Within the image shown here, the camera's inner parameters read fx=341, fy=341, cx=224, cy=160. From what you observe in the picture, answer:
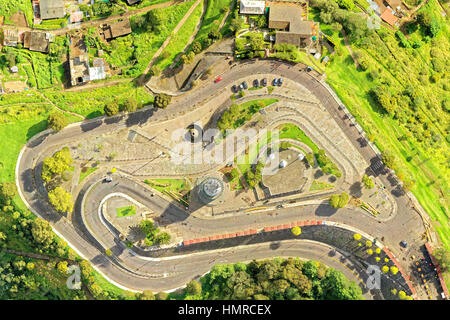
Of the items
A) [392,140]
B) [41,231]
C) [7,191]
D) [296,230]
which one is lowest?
[296,230]

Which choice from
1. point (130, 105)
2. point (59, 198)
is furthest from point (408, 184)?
point (59, 198)

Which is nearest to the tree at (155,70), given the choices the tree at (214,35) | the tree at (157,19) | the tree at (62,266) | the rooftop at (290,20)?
the tree at (157,19)

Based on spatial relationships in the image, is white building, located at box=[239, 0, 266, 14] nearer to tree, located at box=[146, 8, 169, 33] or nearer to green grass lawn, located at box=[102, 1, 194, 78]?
green grass lawn, located at box=[102, 1, 194, 78]

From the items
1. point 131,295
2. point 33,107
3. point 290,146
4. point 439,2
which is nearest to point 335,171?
point 290,146

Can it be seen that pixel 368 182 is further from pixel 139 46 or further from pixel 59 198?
pixel 59 198

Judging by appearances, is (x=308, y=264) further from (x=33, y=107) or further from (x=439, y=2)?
(x=439, y=2)

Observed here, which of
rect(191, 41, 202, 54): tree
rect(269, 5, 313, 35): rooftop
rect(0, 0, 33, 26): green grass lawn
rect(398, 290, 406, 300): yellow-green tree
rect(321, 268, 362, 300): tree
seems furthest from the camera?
rect(0, 0, 33, 26): green grass lawn

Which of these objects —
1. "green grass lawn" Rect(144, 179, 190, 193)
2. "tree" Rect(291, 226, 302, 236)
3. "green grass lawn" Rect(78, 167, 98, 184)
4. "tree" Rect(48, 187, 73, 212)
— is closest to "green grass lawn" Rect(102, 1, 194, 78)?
"green grass lawn" Rect(78, 167, 98, 184)
